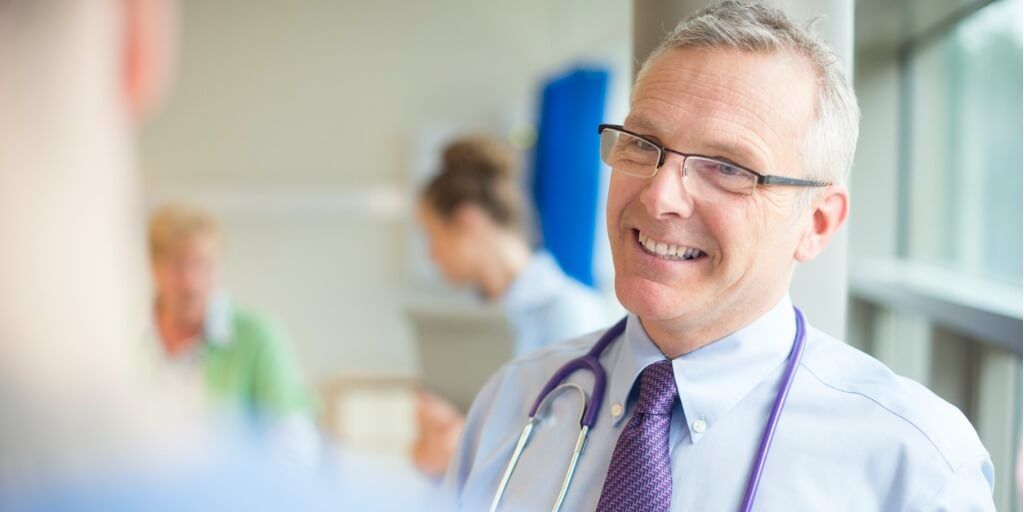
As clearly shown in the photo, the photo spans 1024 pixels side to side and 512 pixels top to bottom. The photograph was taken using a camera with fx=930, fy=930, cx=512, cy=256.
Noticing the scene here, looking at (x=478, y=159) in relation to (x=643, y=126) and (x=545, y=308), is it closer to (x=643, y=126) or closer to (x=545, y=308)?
(x=545, y=308)

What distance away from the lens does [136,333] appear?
0.27 meters

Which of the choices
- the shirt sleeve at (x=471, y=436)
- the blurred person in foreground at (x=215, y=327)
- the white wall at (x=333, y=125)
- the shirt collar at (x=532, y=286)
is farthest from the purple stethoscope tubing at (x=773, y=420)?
the white wall at (x=333, y=125)

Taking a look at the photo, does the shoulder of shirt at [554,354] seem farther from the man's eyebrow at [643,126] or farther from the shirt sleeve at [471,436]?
the man's eyebrow at [643,126]

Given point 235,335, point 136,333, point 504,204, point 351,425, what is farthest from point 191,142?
point 136,333

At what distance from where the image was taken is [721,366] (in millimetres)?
1070

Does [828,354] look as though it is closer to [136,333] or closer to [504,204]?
[136,333]

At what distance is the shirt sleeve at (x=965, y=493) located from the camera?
36.4 inches

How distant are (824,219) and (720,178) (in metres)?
0.17

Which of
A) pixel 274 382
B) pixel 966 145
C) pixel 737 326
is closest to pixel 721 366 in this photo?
pixel 737 326

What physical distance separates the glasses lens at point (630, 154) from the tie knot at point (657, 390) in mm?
230

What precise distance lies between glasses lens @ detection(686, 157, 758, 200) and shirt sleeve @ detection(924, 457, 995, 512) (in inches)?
14.2

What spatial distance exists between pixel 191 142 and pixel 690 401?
15.3ft

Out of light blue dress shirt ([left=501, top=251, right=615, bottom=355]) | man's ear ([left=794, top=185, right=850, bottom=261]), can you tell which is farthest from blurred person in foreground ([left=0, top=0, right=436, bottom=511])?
light blue dress shirt ([left=501, top=251, right=615, bottom=355])

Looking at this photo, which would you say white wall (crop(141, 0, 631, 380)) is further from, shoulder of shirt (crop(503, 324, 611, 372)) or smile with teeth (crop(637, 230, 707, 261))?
smile with teeth (crop(637, 230, 707, 261))
